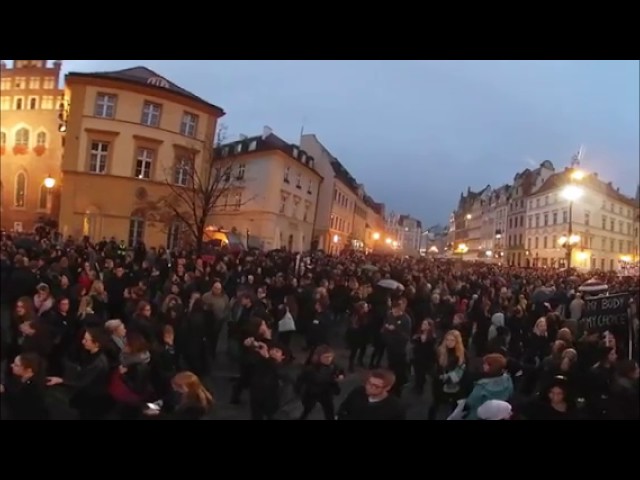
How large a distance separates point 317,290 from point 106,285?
1.27 metres

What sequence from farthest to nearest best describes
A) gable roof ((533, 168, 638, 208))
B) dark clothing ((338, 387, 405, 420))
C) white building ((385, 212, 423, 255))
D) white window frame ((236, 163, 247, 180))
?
1. white building ((385, 212, 423, 255))
2. gable roof ((533, 168, 638, 208))
3. white window frame ((236, 163, 247, 180))
4. dark clothing ((338, 387, 405, 420))

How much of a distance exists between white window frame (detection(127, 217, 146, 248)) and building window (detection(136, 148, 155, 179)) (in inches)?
10.5

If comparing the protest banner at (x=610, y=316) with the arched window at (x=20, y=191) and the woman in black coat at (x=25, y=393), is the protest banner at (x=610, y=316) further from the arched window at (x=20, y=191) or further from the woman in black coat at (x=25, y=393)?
the arched window at (x=20, y=191)

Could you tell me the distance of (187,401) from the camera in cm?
299

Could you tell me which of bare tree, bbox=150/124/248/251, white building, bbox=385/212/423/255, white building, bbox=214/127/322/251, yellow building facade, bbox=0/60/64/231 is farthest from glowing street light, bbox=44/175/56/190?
white building, bbox=385/212/423/255

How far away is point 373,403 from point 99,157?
2151mm

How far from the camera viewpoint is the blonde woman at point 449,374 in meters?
3.15

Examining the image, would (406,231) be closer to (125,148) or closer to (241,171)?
(241,171)

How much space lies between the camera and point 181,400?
9.82ft

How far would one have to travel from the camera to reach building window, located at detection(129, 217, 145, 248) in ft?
10.5

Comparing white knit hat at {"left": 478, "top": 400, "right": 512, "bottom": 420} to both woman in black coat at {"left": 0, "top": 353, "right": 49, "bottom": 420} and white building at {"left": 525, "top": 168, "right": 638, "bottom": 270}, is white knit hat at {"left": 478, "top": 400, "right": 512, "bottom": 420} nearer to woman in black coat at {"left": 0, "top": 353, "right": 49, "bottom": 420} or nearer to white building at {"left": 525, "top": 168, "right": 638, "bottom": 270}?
white building at {"left": 525, "top": 168, "right": 638, "bottom": 270}

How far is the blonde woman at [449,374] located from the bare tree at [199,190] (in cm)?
152

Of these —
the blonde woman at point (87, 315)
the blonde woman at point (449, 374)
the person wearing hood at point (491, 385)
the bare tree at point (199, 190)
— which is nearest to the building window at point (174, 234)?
the bare tree at point (199, 190)

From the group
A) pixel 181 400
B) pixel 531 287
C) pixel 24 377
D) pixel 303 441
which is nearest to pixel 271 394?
pixel 303 441
